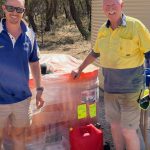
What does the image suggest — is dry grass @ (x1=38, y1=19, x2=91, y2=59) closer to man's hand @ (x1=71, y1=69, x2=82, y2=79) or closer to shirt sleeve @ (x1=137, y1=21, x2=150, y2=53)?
man's hand @ (x1=71, y1=69, x2=82, y2=79)

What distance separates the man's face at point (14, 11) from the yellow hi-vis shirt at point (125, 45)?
878mm

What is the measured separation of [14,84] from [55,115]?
1.12 m

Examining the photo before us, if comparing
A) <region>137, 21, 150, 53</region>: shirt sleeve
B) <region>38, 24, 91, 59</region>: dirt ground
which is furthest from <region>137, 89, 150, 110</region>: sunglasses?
<region>38, 24, 91, 59</region>: dirt ground

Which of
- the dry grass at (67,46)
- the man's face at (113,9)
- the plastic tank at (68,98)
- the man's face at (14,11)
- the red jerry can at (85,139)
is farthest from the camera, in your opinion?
the dry grass at (67,46)

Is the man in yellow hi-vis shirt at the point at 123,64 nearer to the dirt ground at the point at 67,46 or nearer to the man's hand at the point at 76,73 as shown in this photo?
the man's hand at the point at 76,73

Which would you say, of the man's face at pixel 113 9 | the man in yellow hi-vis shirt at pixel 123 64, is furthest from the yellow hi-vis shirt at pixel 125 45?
the man's face at pixel 113 9

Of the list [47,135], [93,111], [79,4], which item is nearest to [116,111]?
[93,111]

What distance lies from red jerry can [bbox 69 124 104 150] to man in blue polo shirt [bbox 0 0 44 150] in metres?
0.77

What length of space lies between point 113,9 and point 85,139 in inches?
59.6

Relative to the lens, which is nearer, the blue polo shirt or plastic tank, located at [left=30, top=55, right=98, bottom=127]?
the blue polo shirt

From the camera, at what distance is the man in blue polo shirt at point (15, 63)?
3.49 meters

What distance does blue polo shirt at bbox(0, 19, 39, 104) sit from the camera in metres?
3.49

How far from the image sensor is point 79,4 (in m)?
34.0

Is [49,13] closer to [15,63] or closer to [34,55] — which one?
[34,55]
